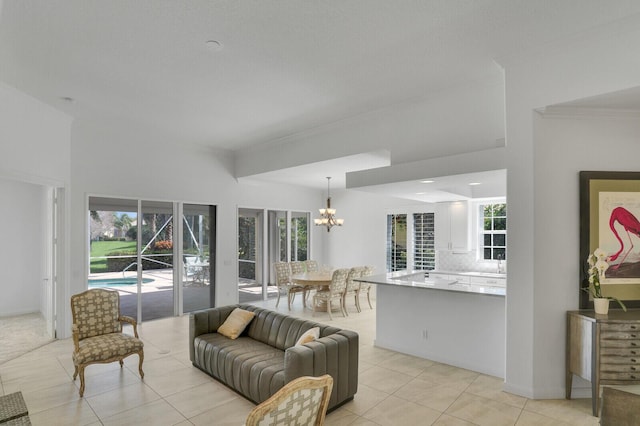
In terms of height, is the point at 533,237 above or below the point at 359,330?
above

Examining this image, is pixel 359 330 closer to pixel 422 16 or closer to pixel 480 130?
pixel 480 130

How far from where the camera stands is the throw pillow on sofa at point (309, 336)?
3.28 meters

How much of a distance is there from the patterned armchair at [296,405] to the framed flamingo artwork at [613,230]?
3.10m

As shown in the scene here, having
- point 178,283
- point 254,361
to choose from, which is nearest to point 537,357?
point 254,361

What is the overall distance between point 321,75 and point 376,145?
60.7 inches

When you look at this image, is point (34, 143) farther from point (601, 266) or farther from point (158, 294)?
point (601, 266)

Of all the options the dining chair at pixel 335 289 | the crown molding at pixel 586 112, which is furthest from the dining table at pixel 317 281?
the crown molding at pixel 586 112

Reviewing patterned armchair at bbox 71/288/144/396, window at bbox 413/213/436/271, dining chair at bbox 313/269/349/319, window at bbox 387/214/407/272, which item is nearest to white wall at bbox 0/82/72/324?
patterned armchair at bbox 71/288/144/396

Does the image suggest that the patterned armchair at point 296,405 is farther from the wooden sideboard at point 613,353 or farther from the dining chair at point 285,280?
the dining chair at point 285,280

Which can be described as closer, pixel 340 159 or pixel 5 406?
pixel 5 406

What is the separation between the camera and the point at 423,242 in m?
8.16

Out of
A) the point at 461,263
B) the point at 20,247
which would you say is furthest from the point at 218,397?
the point at 20,247

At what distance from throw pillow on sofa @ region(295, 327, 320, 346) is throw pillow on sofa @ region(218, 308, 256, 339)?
101 centimetres

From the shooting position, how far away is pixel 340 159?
571 cm
